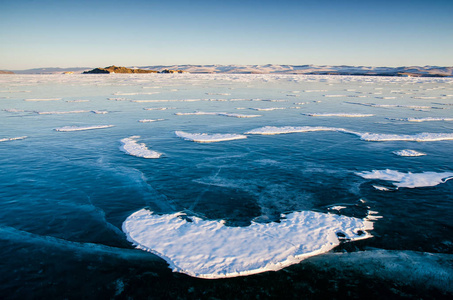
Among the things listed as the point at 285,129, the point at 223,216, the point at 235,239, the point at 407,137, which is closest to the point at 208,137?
the point at 285,129

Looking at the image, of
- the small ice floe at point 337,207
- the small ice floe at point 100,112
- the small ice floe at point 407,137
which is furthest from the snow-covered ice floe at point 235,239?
the small ice floe at point 100,112

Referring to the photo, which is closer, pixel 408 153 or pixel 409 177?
pixel 409 177

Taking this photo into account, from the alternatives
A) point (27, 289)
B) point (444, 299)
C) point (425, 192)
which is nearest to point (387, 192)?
point (425, 192)

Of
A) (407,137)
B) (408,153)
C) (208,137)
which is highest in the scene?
(208,137)

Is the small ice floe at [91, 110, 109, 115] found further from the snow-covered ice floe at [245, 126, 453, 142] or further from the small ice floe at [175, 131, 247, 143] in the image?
the snow-covered ice floe at [245, 126, 453, 142]

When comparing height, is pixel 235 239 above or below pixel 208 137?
below

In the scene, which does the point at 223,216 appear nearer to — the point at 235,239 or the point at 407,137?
the point at 235,239
